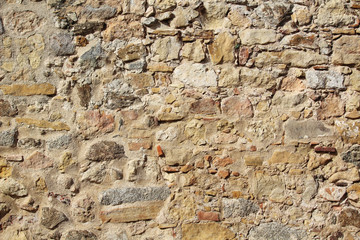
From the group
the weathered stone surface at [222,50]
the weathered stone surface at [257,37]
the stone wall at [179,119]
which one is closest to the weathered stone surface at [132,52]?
the stone wall at [179,119]

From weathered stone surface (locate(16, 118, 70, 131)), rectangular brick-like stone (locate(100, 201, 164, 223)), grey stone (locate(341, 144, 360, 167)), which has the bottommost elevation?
rectangular brick-like stone (locate(100, 201, 164, 223))

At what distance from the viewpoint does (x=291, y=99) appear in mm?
2418

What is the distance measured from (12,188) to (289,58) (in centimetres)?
194

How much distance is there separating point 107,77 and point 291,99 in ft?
3.95

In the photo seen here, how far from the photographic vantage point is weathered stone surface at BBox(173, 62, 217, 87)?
2.42m

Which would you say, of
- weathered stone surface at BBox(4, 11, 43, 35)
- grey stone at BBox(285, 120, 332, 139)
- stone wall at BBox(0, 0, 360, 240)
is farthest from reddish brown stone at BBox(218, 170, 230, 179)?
weathered stone surface at BBox(4, 11, 43, 35)

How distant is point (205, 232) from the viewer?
7.58 feet

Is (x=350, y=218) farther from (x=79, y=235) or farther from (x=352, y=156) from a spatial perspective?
(x=79, y=235)

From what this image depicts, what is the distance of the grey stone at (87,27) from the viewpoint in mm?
2449

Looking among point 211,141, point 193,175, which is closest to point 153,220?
point 193,175

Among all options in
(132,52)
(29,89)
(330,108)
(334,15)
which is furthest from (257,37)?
(29,89)

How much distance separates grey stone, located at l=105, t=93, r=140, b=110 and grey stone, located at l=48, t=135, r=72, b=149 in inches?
13.0

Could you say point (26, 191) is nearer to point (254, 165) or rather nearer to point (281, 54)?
point (254, 165)

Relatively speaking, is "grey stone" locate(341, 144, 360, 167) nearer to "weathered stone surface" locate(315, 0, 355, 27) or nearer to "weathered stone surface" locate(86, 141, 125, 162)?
"weathered stone surface" locate(315, 0, 355, 27)
